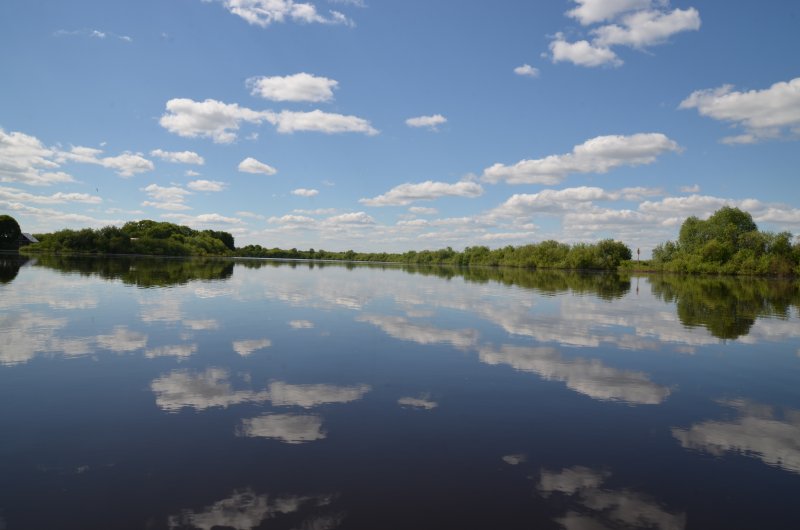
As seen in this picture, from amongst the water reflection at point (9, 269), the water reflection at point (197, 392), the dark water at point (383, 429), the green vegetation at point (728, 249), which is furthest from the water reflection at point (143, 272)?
the green vegetation at point (728, 249)

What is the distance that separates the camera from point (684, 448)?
9.34 metres

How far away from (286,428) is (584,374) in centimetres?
963

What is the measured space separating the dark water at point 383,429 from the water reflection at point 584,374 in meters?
0.11

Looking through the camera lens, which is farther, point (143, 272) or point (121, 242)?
→ point (121, 242)

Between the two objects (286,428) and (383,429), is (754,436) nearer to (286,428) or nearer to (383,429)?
(383,429)

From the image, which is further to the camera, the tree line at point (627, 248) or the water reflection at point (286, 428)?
the tree line at point (627, 248)

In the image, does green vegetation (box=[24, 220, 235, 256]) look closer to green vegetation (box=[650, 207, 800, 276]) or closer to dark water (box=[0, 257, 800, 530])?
dark water (box=[0, 257, 800, 530])

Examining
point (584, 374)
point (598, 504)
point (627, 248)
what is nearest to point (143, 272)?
point (584, 374)

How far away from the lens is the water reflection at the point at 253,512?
6.07m

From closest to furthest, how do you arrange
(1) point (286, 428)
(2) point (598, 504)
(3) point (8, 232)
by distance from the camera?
(2) point (598, 504), (1) point (286, 428), (3) point (8, 232)

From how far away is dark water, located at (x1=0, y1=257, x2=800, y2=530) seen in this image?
662 cm

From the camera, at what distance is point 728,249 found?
11856cm

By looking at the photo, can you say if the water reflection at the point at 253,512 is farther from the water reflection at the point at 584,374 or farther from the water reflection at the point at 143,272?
the water reflection at the point at 143,272

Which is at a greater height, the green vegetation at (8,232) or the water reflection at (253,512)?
the green vegetation at (8,232)
